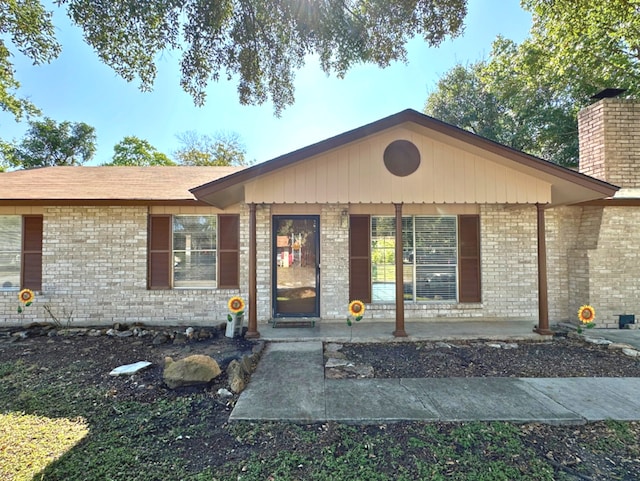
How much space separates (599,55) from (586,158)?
6461 millimetres

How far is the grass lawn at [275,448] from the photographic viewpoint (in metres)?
2.47

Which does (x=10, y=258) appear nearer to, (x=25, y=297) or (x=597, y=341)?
(x=25, y=297)

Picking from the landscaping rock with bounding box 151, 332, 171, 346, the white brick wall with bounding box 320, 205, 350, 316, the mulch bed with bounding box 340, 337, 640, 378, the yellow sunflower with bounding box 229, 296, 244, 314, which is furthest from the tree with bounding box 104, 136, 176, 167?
the mulch bed with bounding box 340, 337, 640, 378

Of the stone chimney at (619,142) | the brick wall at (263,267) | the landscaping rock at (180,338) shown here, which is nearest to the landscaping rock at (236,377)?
the landscaping rock at (180,338)

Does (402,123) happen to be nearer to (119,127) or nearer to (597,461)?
(597,461)

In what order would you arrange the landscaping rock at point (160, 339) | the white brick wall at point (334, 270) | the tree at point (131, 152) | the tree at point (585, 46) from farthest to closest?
the tree at point (131, 152) → the tree at point (585, 46) → the white brick wall at point (334, 270) → the landscaping rock at point (160, 339)

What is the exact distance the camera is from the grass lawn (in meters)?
2.47

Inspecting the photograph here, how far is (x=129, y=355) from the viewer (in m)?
5.04

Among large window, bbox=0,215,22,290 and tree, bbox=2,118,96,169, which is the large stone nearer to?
large window, bbox=0,215,22,290

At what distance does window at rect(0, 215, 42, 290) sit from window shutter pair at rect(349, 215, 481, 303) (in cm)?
679

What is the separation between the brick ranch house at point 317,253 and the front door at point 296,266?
0.02 m

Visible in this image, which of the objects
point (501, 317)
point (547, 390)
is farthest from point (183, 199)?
point (501, 317)

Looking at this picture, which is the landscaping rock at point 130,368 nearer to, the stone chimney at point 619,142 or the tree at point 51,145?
the stone chimney at point 619,142

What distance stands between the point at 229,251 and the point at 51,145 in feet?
86.2
